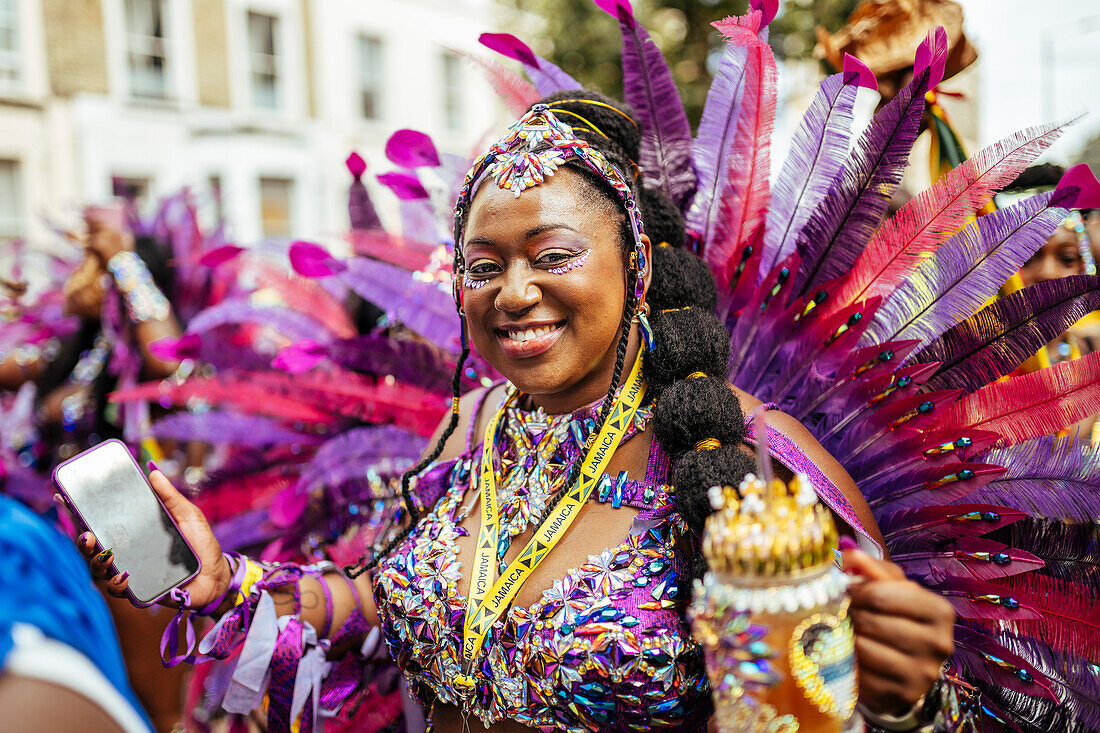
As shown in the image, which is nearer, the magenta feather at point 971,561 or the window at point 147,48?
the magenta feather at point 971,561

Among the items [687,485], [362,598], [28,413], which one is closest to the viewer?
[687,485]

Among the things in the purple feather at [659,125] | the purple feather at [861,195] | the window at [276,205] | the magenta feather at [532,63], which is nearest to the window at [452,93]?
the window at [276,205]

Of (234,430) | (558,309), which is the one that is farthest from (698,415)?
(234,430)

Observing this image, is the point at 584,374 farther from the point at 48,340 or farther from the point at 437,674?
the point at 48,340

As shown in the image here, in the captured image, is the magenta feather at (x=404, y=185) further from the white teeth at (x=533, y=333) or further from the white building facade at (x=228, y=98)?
the white building facade at (x=228, y=98)

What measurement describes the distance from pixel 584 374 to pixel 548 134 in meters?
0.50

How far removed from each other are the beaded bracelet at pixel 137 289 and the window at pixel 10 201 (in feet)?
31.7

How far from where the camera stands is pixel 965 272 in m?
1.83

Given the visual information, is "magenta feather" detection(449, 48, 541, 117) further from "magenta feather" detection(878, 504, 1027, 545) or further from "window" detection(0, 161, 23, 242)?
"window" detection(0, 161, 23, 242)

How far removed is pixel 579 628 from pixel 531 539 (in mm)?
259

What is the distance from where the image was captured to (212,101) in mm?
14086

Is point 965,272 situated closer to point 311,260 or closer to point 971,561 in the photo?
point 971,561

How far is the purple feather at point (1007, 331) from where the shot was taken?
5.77 ft

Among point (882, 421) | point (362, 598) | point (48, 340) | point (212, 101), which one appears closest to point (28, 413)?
point (48, 340)
